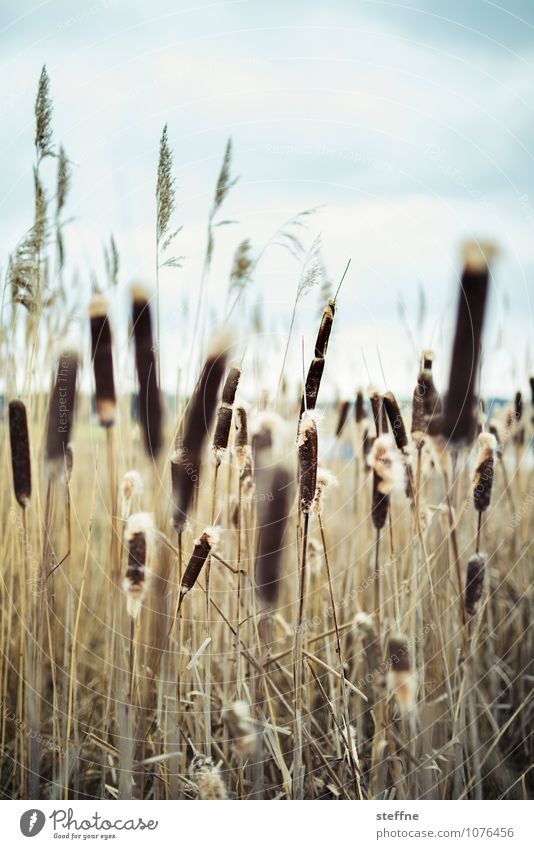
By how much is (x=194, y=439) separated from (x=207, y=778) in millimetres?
571

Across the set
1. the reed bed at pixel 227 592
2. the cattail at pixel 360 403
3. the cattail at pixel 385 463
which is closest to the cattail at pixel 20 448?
the reed bed at pixel 227 592

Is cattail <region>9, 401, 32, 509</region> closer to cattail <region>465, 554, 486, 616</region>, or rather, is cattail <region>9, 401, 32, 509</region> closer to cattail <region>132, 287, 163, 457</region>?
cattail <region>132, 287, 163, 457</region>

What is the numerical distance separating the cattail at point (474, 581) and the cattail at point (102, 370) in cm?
63

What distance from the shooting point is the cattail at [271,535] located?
102 cm

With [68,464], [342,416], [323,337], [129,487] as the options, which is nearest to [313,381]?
[323,337]

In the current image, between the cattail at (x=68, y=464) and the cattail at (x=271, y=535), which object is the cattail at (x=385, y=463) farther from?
the cattail at (x=68, y=464)

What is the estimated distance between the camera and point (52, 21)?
1206 mm

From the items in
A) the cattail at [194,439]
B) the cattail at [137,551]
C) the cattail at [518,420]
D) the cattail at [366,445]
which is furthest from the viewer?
the cattail at [518,420]

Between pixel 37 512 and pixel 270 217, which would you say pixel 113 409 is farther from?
pixel 270 217

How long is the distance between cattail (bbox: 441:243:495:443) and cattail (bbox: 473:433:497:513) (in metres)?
0.05

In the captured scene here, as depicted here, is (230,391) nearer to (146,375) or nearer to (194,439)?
(194,439)

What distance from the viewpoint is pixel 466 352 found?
0.98m

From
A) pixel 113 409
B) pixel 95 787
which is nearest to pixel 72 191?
pixel 113 409

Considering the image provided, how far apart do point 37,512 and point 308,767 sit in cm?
66
